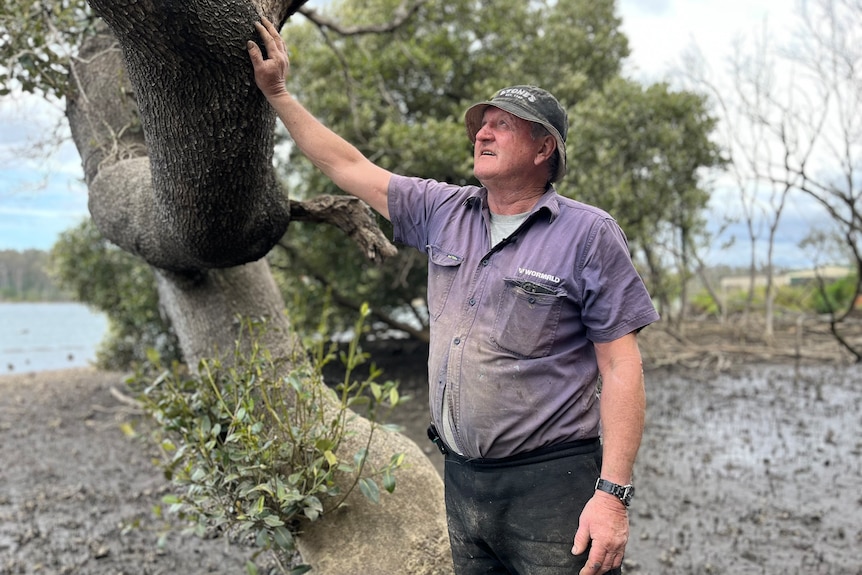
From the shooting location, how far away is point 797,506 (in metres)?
5.30

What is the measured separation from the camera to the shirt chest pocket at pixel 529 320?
6.95 feet

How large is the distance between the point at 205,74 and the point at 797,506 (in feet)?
17.0

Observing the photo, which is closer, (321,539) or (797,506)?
(321,539)

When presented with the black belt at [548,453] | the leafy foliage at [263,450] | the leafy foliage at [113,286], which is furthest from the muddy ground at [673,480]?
the black belt at [548,453]

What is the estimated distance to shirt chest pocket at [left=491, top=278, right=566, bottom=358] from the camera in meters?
2.12

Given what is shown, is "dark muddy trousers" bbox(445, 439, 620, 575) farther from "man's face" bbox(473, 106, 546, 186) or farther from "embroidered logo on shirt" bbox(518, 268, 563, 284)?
"man's face" bbox(473, 106, 546, 186)

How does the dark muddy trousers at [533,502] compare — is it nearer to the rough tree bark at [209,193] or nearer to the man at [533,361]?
the man at [533,361]

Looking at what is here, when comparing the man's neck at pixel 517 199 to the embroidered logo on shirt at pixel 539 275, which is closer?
the embroidered logo on shirt at pixel 539 275

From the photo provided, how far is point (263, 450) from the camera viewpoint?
2.91 metres

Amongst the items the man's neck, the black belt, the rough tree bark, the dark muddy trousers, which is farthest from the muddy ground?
the man's neck

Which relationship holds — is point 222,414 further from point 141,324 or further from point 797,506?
point 141,324

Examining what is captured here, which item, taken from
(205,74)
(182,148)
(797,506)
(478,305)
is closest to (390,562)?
(478,305)

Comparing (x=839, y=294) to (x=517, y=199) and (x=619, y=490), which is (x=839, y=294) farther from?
(x=619, y=490)

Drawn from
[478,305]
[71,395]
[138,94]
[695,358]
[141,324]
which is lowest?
[71,395]
